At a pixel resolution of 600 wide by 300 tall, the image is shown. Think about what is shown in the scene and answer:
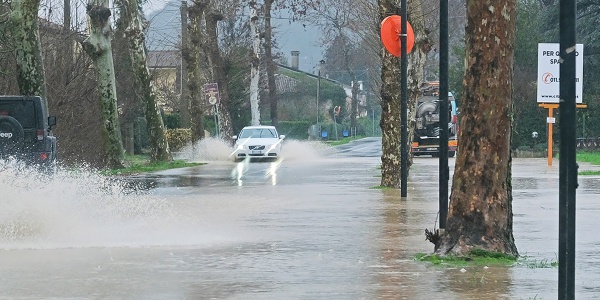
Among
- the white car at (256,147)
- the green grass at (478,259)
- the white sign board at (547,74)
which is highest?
the white sign board at (547,74)

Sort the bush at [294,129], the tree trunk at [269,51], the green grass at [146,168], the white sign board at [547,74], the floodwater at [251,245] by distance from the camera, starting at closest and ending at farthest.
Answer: the floodwater at [251,245] < the green grass at [146,168] < the white sign board at [547,74] < the tree trunk at [269,51] < the bush at [294,129]

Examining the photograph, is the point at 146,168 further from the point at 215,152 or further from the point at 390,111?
the point at 390,111

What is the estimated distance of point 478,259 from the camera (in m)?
12.6

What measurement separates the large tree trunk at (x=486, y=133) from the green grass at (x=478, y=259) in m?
0.06

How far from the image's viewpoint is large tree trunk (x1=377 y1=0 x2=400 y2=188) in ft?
88.1

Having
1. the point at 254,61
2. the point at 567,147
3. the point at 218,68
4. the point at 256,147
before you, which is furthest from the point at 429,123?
the point at 567,147

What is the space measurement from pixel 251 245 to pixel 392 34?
8.44 metres

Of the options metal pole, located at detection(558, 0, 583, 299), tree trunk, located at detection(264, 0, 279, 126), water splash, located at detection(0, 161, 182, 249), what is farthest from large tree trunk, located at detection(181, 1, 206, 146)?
metal pole, located at detection(558, 0, 583, 299)

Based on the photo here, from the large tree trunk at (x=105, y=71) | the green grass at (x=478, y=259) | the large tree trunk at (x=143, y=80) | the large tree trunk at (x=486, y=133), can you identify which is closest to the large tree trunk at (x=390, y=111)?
the large tree trunk at (x=105, y=71)

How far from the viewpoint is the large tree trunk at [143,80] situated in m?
44.5

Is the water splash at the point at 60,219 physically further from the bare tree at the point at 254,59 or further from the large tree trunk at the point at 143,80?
the bare tree at the point at 254,59

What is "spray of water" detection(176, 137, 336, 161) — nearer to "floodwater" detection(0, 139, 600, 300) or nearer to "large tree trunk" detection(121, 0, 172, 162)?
"large tree trunk" detection(121, 0, 172, 162)

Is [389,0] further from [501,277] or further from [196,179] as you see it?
[501,277]

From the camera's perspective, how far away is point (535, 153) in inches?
2285
